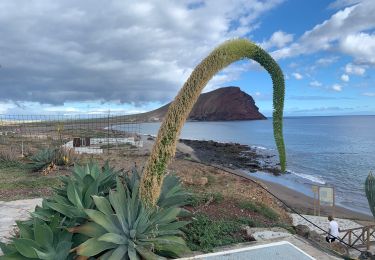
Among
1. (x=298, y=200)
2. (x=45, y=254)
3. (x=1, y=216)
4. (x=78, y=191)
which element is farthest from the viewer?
(x=298, y=200)

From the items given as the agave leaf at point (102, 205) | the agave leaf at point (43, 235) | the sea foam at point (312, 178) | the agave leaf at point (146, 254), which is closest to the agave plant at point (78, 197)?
the agave leaf at point (102, 205)

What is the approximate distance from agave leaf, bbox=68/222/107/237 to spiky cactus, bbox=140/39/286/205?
0.63 metres

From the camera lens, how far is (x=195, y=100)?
398cm

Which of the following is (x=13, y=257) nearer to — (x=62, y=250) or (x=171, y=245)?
(x=62, y=250)

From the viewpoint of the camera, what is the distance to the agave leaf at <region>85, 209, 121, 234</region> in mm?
4270

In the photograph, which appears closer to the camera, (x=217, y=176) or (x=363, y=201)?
(x=217, y=176)

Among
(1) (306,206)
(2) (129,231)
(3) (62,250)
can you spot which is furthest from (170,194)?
(1) (306,206)

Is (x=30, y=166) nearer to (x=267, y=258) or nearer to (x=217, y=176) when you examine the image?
(x=217, y=176)

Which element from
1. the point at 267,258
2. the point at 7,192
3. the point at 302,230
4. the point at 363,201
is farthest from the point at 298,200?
the point at 267,258

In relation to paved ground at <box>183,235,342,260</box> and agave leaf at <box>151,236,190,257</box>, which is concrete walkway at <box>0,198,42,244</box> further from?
paved ground at <box>183,235,342,260</box>

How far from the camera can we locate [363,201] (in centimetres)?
2420

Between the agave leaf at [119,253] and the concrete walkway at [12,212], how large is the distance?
124 inches

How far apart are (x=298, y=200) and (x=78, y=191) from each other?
1965 centimetres

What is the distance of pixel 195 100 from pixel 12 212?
6233 millimetres
